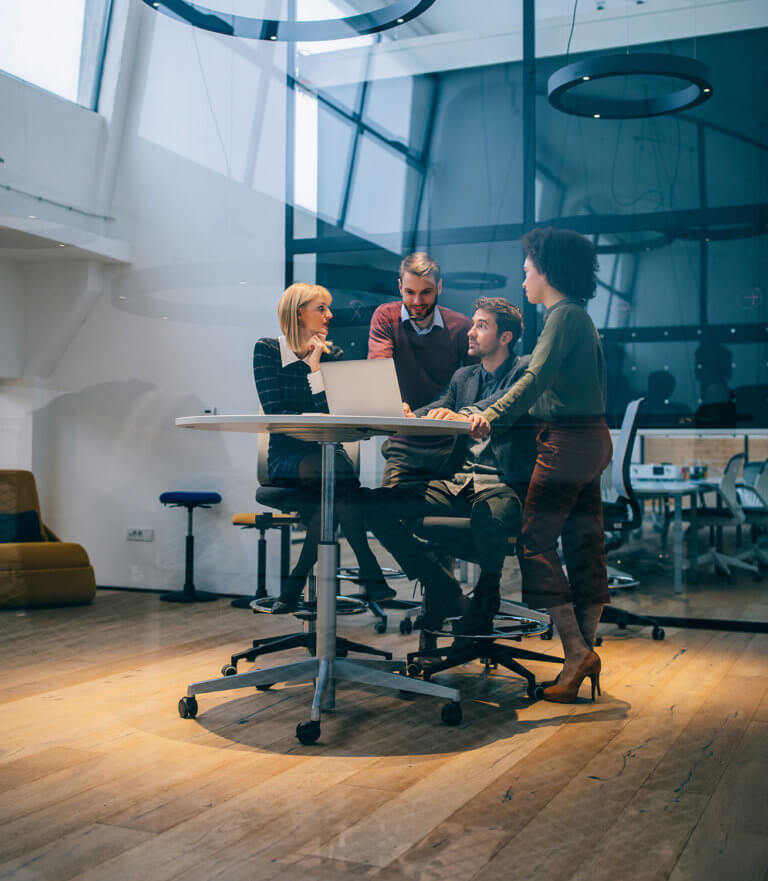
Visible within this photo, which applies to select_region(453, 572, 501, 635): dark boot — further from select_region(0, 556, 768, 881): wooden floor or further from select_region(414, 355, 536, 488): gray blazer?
select_region(414, 355, 536, 488): gray blazer

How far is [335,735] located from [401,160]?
250cm

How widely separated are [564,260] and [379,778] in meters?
2.06

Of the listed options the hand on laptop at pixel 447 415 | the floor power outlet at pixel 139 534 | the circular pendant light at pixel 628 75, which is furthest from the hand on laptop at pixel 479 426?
the floor power outlet at pixel 139 534

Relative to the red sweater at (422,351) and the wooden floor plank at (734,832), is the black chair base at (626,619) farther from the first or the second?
the wooden floor plank at (734,832)

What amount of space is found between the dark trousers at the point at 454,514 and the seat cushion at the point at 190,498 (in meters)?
1.20

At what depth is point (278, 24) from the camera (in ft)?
13.0

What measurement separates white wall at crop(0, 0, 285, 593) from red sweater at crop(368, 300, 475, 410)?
65 cm

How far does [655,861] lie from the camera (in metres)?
1.54

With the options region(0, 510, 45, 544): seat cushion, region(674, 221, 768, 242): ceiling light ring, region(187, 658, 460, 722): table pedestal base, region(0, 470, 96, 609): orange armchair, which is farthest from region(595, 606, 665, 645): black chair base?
region(0, 510, 45, 544): seat cushion

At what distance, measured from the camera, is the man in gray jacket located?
2891 mm

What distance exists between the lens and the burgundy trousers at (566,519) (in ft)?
9.44

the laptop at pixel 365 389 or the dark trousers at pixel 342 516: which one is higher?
the laptop at pixel 365 389

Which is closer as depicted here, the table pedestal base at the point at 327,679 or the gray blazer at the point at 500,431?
the table pedestal base at the point at 327,679

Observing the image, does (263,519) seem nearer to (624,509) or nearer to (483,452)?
(483,452)
